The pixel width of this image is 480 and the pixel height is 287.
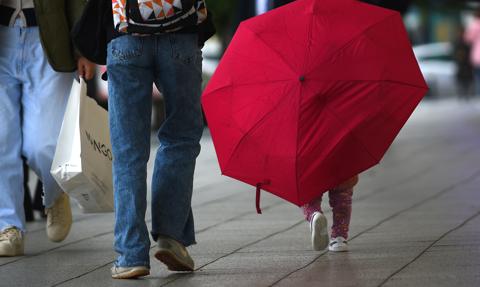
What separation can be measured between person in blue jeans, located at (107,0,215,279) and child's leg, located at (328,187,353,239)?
106 centimetres

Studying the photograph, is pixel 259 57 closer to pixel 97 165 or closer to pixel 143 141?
pixel 143 141

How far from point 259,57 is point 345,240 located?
1233mm

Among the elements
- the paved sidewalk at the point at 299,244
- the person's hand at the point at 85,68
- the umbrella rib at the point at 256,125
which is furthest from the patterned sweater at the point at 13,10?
the umbrella rib at the point at 256,125

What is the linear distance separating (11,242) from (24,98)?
2.80 feet

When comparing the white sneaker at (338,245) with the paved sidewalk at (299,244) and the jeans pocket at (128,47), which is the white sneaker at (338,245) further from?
the jeans pocket at (128,47)

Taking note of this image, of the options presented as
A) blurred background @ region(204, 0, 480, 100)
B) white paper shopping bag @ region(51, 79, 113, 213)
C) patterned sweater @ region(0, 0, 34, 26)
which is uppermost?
patterned sweater @ region(0, 0, 34, 26)

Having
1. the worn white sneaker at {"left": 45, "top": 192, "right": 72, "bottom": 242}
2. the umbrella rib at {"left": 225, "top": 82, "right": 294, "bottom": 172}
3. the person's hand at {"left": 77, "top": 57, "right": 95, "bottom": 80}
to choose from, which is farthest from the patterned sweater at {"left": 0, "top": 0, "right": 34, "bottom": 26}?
the umbrella rib at {"left": 225, "top": 82, "right": 294, "bottom": 172}

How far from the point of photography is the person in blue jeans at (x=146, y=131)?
5.71 meters

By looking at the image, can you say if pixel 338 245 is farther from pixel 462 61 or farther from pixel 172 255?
pixel 462 61

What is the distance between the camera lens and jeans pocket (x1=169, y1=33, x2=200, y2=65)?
573 cm

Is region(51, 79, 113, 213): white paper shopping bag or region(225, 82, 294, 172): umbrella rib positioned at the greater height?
region(225, 82, 294, 172): umbrella rib

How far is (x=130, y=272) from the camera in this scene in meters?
5.73

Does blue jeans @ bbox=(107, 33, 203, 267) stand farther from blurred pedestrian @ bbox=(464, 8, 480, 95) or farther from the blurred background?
blurred pedestrian @ bbox=(464, 8, 480, 95)

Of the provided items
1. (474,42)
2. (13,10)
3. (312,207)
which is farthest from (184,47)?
(474,42)
